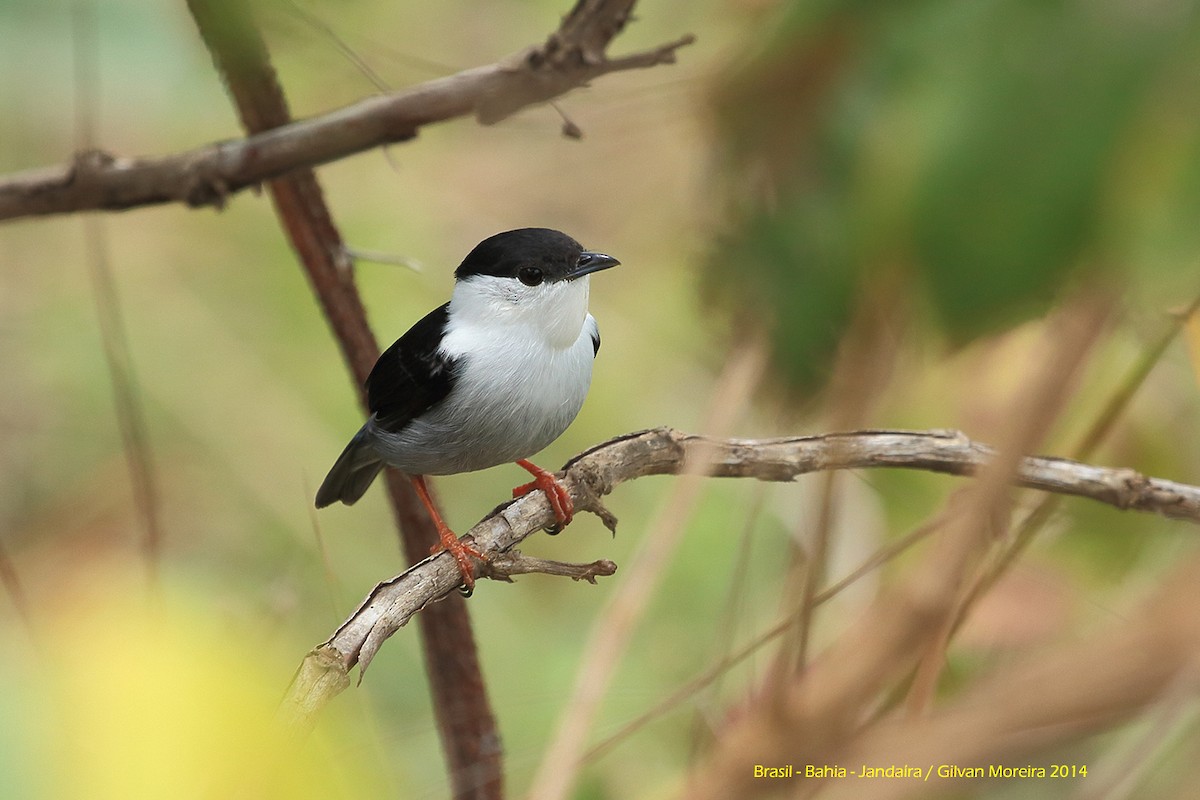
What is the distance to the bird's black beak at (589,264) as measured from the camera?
10.2ft

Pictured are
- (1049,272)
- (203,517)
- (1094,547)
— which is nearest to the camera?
(1049,272)

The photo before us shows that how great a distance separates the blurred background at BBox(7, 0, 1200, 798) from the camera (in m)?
0.56

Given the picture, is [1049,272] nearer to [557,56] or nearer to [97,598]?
[97,598]

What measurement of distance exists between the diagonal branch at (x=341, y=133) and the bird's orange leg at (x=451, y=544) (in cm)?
93

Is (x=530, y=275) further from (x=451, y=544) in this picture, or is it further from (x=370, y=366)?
(x=451, y=544)

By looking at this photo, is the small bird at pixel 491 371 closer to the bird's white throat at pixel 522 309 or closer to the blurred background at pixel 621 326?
the bird's white throat at pixel 522 309

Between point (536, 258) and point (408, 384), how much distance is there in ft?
1.75

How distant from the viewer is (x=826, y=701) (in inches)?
31.3

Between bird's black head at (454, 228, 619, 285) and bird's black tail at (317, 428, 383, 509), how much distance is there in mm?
649

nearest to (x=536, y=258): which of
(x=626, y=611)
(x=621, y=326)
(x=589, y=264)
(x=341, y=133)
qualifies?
(x=589, y=264)

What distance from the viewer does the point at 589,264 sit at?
315 centimetres

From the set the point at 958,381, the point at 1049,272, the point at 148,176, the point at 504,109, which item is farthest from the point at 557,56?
the point at 1049,272

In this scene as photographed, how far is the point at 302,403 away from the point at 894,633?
4.68 m

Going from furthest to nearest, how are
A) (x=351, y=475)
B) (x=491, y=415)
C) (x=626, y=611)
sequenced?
1. (x=351, y=475)
2. (x=491, y=415)
3. (x=626, y=611)
